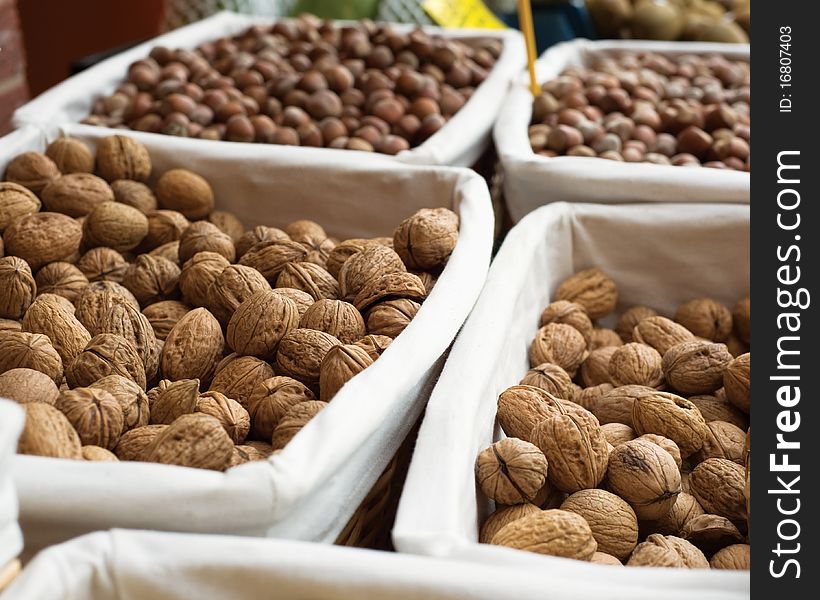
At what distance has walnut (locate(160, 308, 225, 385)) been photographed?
3.51 feet

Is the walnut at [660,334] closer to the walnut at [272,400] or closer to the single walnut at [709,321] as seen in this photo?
the single walnut at [709,321]

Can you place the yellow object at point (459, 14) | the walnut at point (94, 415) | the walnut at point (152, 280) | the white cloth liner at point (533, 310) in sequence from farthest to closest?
the yellow object at point (459, 14) < the walnut at point (152, 280) < the walnut at point (94, 415) < the white cloth liner at point (533, 310)

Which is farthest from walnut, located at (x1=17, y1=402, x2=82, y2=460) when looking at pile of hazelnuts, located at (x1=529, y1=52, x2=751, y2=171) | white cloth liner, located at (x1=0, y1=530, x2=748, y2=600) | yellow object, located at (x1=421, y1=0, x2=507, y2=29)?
yellow object, located at (x1=421, y1=0, x2=507, y2=29)

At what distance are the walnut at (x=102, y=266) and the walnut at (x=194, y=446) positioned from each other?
1.60ft

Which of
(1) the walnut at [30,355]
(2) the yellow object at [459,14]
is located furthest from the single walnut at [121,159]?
(2) the yellow object at [459,14]

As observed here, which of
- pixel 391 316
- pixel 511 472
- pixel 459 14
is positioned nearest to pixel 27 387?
pixel 391 316

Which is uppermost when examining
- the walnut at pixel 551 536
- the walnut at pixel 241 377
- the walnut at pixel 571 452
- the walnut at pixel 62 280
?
the walnut at pixel 62 280

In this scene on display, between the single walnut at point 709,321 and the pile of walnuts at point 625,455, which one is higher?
A: the pile of walnuts at point 625,455

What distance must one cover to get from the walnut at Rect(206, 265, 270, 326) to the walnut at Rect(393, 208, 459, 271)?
0.20 meters

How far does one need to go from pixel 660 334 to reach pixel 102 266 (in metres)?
0.84

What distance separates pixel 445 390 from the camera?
954 mm

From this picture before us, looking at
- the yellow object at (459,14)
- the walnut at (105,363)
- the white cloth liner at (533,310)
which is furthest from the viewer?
the yellow object at (459,14)

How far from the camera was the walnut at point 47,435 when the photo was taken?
80 cm

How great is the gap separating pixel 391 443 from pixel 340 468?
0.13 metres
